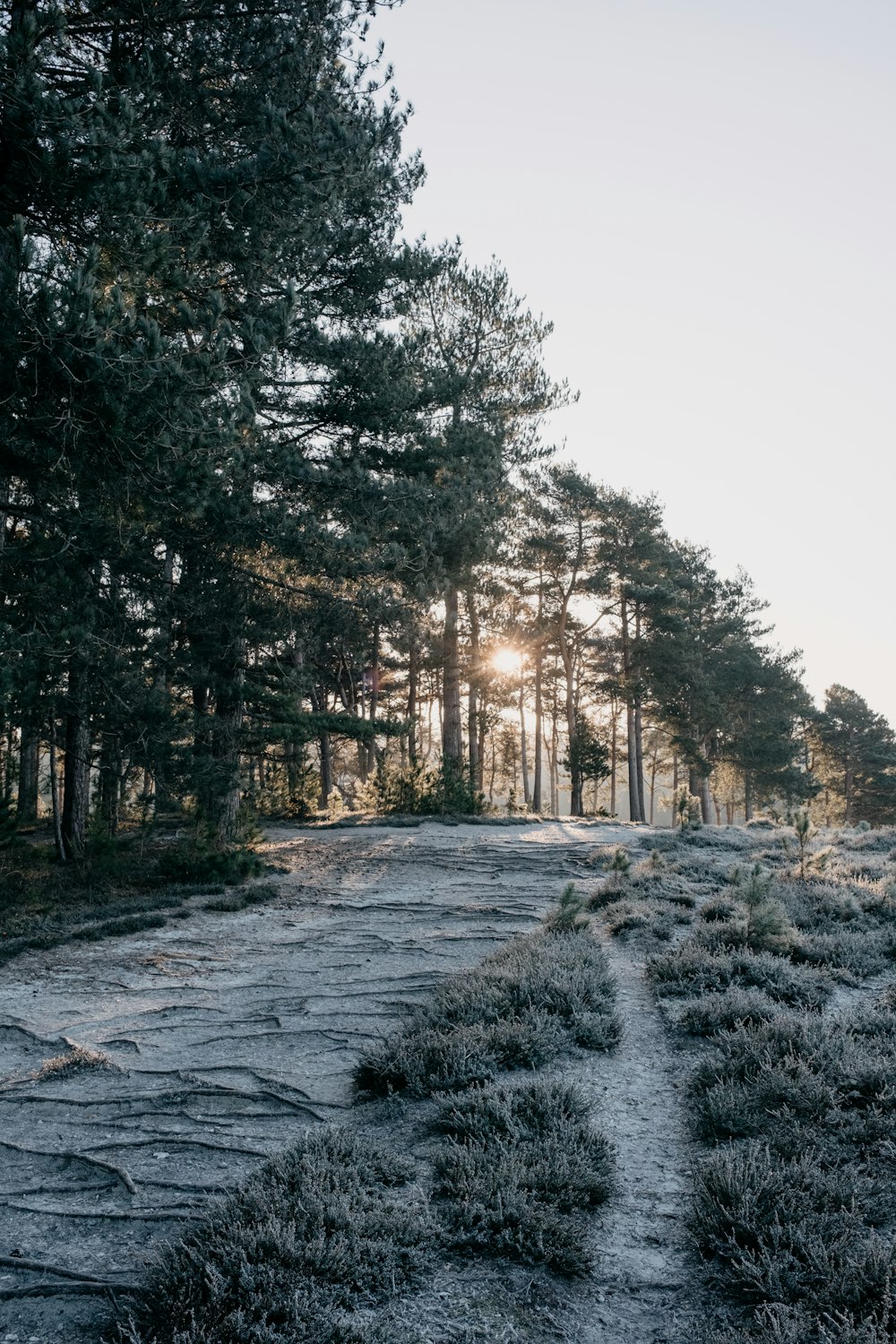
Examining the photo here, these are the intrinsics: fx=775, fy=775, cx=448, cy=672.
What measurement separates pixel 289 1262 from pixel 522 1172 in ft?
3.86

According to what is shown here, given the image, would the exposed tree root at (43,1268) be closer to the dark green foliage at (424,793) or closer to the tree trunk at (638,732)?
the dark green foliage at (424,793)

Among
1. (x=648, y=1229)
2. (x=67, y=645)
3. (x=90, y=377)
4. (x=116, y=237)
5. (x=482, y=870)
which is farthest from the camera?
(x=482, y=870)

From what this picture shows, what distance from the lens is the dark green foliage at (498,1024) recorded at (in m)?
5.25

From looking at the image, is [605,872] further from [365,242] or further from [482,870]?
[365,242]

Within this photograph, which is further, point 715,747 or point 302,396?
point 715,747

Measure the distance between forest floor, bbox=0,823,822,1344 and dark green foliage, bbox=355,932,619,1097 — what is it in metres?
0.23

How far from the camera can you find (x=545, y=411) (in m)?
24.0

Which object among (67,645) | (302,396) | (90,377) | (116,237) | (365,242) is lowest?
(67,645)

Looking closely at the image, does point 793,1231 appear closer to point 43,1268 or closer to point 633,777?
point 43,1268

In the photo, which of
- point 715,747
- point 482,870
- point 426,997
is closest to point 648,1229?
point 426,997

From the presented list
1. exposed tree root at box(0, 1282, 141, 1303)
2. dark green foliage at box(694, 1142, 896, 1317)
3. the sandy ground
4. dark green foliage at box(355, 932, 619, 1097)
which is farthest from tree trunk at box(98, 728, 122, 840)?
dark green foliage at box(694, 1142, 896, 1317)

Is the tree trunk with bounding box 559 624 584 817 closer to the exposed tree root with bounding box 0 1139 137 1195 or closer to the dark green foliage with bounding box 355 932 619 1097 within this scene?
the dark green foliage with bounding box 355 932 619 1097

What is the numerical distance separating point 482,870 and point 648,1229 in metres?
10.6

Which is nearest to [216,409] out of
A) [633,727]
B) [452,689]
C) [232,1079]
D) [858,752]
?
[232,1079]
